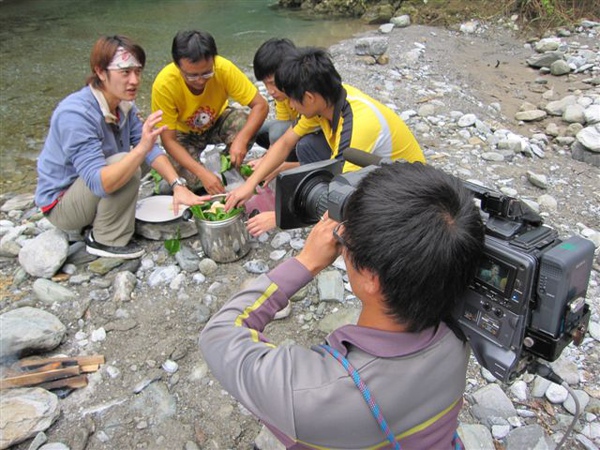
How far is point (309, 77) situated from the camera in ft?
8.51

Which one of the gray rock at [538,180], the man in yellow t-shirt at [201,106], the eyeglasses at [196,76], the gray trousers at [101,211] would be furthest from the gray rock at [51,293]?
the gray rock at [538,180]

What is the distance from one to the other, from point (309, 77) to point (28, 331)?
182 cm

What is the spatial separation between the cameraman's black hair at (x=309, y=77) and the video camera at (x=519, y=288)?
145cm

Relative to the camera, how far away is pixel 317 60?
264cm

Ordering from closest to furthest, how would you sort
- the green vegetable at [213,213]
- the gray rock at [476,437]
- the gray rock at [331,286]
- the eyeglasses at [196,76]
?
the gray rock at [476,437] → the gray rock at [331,286] → the green vegetable at [213,213] → the eyeglasses at [196,76]

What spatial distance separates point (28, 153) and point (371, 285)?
5114 millimetres

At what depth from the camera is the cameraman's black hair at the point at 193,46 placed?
3.15 metres

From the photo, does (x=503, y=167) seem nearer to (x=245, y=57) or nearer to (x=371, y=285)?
(x=371, y=285)

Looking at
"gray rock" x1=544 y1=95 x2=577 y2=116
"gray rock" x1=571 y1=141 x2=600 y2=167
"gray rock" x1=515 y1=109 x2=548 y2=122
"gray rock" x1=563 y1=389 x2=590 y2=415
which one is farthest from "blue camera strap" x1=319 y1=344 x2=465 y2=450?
"gray rock" x1=544 y1=95 x2=577 y2=116

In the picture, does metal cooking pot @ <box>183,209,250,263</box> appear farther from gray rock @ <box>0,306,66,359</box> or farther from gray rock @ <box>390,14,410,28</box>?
gray rock @ <box>390,14,410,28</box>

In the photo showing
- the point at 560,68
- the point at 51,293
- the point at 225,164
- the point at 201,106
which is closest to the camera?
the point at 51,293

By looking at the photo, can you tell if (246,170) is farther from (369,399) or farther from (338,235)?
(369,399)

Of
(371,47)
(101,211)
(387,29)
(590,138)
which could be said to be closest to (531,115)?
(590,138)

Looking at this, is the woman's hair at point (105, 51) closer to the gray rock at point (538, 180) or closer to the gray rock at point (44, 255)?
the gray rock at point (44, 255)
